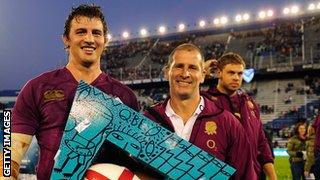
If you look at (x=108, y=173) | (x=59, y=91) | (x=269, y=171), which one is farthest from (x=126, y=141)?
(x=269, y=171)

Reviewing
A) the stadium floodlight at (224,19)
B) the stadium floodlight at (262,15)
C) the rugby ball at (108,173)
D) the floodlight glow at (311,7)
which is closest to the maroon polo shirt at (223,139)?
the rugby ball at (108,173)

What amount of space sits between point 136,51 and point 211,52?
24.8ft

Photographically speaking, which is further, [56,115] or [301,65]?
[301,65]

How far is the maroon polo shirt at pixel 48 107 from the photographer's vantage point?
2.82 meters

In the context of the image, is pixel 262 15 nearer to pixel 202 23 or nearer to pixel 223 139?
pixel 202 23

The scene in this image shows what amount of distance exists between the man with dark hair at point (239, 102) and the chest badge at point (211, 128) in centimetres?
100

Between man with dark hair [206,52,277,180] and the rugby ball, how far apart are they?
1.69 meters

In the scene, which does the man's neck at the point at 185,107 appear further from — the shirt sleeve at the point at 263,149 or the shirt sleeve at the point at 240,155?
the shirt sleeve at the point at 263,149

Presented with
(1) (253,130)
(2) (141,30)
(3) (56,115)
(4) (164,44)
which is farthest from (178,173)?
(2) (141,30)

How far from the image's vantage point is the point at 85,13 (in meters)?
2.95

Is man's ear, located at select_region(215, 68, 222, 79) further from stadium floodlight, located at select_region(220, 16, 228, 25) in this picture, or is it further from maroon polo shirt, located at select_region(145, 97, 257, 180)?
stadium floodlight, located at select_region(220, 16, 228, 25)

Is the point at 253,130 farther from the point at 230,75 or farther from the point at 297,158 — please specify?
the point at 297,158

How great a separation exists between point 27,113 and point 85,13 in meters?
0.71

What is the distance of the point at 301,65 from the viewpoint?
3209 centimetres
